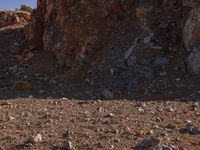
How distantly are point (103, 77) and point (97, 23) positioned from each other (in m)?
2.10

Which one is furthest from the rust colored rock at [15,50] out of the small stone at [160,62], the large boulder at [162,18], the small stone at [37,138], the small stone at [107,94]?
the small stone at [37,138]

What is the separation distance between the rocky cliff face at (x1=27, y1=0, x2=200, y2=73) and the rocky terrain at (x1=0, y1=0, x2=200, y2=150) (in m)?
0.02

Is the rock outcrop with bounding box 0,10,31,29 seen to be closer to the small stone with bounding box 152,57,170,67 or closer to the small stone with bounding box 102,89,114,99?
the small stone with bounding box 152,57,170,67

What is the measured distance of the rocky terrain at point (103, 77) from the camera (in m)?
6.45

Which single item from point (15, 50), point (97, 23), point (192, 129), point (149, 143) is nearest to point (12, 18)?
point (15, 50)

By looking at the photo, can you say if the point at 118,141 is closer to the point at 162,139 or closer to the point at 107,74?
the point at 162,139

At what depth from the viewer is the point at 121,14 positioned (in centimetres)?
1234

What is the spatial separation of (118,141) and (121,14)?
6.59 metres

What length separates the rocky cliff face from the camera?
10898 mm

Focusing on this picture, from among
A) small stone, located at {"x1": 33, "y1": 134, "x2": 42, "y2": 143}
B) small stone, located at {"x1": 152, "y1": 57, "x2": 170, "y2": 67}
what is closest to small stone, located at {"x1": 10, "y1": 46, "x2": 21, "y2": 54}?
small stone, located at {"x1": 152, "y1": 57, "x2": 170, "y2": 67}

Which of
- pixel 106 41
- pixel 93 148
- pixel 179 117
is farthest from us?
pixel 106 41

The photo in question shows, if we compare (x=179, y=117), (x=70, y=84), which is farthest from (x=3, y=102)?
(x=179, y=117)

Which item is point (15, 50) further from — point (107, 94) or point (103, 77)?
point (107, 94)

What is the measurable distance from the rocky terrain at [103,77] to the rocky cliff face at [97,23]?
2cm
